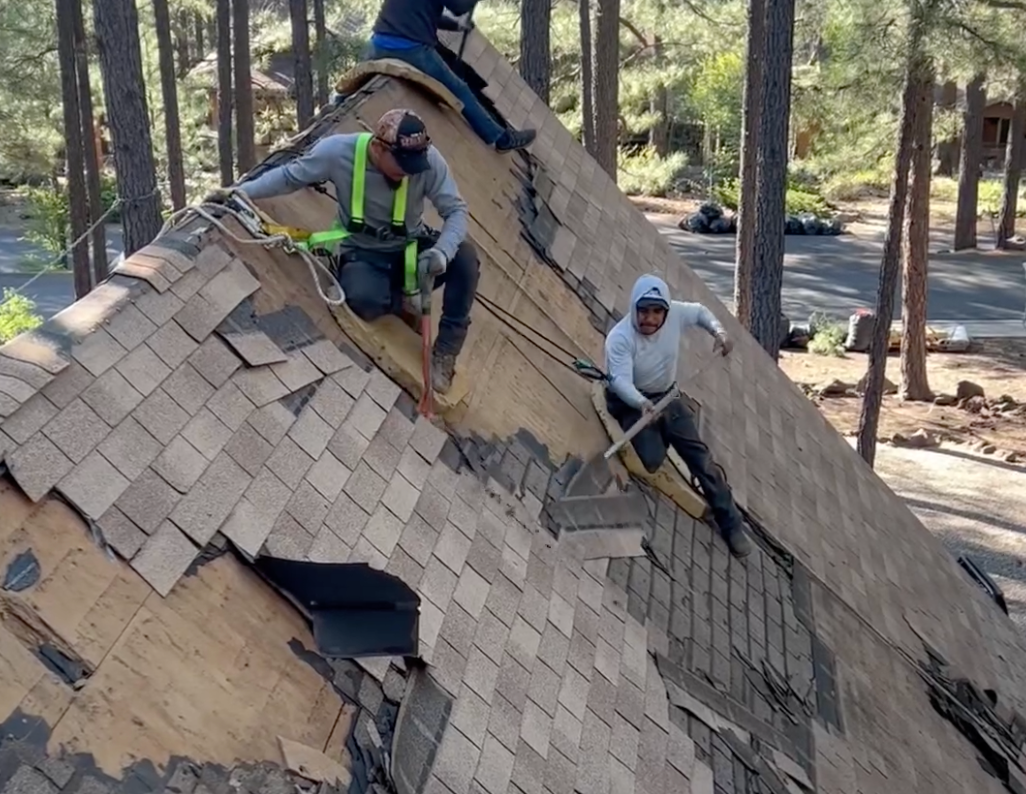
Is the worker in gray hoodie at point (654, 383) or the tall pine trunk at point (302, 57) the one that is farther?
the tall pine trunk at point (302, 57)

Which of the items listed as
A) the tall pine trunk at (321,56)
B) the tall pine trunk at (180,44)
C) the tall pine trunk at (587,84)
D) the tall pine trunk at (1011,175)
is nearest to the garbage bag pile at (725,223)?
the tall pine trunk at (1011,175)

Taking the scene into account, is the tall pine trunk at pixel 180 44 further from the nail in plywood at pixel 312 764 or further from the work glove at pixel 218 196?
the nail in plywood at pixel 312 764

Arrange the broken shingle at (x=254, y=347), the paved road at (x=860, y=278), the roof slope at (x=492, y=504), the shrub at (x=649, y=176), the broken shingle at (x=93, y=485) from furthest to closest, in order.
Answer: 1. the shrub at (x=649, y=176)
2. the paved road at (x=860, y=278)
3. the broken shingle at (x=254, y=347)
4. the roof slope at (x=492, y=504)
5. the broken shingle at (x=93, y=485)

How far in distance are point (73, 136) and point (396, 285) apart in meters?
13.5

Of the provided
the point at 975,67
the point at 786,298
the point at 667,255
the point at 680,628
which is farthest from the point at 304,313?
the point at 786,298

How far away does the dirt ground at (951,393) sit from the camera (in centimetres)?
1886

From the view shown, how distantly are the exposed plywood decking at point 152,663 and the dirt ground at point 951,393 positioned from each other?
53.7ft

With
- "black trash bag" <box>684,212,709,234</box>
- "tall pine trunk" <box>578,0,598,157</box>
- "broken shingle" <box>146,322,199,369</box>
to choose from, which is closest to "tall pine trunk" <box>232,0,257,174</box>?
"tall pine trunk" <box>578,0,598,157</box>

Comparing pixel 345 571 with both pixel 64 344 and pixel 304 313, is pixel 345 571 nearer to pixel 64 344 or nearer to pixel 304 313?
pixel 64 344

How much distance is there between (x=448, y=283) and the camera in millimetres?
4934

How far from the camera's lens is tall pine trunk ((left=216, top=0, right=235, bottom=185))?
744 inches

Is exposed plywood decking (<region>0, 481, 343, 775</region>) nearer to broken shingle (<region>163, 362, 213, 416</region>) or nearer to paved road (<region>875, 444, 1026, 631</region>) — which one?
broken shingle (<region>163, 362, 213, 416</region>)

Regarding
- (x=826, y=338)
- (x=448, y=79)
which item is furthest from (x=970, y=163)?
(x=448, y=79)

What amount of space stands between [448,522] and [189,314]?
3.93 ft
